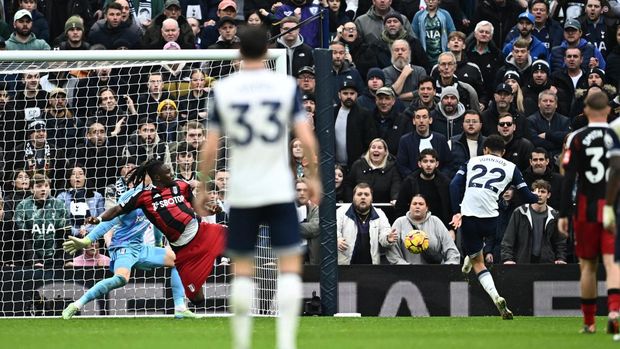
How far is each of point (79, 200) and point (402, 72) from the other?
5.67 meters

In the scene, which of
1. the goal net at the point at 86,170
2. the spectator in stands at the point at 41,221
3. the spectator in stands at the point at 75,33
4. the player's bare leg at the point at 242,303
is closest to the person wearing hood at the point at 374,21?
the goal net at the point at 86,170

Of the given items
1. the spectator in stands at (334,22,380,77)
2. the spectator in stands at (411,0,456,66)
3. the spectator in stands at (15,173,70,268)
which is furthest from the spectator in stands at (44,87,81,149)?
the spectator in stands at (411,0,456,66)

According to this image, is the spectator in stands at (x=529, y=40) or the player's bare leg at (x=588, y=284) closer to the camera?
the player's bare leg at (x=588, y=284)

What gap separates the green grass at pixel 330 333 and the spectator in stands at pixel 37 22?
6.80 metres

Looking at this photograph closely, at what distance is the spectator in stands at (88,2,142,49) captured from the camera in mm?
21688

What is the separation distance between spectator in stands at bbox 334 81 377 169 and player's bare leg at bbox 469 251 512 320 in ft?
13.4

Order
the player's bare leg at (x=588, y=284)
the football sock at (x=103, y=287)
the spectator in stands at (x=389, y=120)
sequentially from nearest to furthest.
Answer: the player's bare leg at (x=588, y=284) → the football sock at (x=103, y=287) → the spectator in stands at (x=389, y=120)

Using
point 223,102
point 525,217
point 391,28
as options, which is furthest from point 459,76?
point 223,102

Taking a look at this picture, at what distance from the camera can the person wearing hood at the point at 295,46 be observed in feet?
70.5

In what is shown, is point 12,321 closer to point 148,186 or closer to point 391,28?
point 148,186

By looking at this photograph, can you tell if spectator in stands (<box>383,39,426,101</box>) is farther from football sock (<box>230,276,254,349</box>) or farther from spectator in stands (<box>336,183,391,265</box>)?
football sock (<box>230,276,254,349</box>)

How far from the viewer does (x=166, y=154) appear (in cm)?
1806

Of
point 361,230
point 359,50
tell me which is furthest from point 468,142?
point 359,50

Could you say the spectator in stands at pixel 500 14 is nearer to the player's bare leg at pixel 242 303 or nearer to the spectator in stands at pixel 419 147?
the spectator in stands at pixel 419 147
